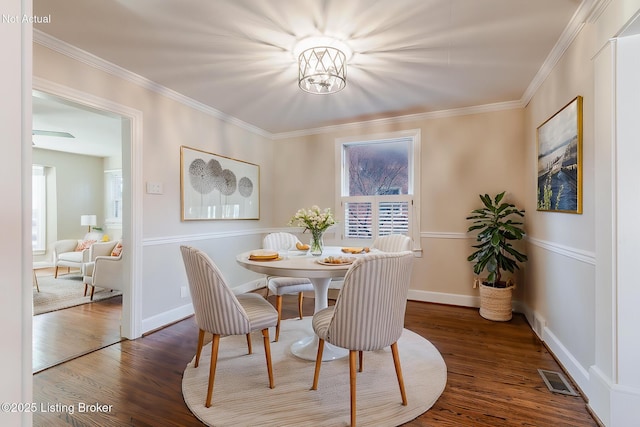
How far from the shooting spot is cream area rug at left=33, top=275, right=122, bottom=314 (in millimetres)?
3789

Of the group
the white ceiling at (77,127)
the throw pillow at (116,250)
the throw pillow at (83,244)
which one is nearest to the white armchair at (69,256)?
the throw pillow at (83,244)

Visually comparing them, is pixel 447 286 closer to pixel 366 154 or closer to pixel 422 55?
pixel 366 154

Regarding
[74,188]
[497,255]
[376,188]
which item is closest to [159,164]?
[376,188]

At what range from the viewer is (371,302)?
66.9 inches

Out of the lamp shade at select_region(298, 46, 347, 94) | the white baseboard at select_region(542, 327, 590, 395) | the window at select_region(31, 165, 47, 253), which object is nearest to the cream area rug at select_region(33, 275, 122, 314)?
the window at select_region(31, 165, 47, 253)

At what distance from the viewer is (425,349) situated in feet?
8.52

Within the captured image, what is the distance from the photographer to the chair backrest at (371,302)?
1664mm

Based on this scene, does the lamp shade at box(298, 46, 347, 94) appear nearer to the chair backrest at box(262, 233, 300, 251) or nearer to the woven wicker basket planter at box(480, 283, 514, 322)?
the chair backrest at box(262, 233, 300, 251)

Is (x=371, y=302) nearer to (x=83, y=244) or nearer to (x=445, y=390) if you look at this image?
(x=445, y=390)

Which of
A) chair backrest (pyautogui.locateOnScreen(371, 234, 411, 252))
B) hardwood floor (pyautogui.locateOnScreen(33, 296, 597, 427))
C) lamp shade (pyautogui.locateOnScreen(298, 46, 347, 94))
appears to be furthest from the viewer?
chair backrest (pyautogui.locateOnScreen(371, 234, 411, 252))

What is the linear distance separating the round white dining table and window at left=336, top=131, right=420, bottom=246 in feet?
4.68

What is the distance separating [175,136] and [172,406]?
8.35 ft

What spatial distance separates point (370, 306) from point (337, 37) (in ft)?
6.15

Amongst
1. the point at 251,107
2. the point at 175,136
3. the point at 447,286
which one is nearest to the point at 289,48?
the point at 251,107
